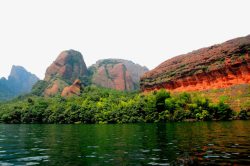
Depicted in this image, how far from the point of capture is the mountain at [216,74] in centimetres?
12158

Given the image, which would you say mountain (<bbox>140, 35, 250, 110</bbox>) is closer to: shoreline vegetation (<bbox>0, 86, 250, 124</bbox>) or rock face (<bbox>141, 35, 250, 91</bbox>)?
rock face (<bbox>141, 35, 250, 91</bbox>)

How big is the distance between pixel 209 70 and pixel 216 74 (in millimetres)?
4980

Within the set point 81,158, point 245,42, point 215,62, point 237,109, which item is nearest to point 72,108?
point 237,109

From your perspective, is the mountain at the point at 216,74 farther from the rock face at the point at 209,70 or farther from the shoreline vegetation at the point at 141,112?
the shoreline vegetation at the point at 141,112

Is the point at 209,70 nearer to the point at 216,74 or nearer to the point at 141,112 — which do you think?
the point at 216,74

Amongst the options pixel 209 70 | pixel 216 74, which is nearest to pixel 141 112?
pixel 216 74

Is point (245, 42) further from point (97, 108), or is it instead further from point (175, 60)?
point (97, 108)

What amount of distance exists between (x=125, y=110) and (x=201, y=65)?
203ft

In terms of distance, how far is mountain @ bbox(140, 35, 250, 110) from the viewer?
121581 mm

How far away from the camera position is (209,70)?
483ft

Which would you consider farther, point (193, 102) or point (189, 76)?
point (189, 76)

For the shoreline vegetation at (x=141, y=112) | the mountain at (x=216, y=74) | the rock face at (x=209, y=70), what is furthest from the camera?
the rock face at (x=209, y=70)

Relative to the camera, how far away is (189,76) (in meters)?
157

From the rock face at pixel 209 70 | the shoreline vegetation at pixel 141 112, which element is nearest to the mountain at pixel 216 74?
the rock face at pixel 209 70
